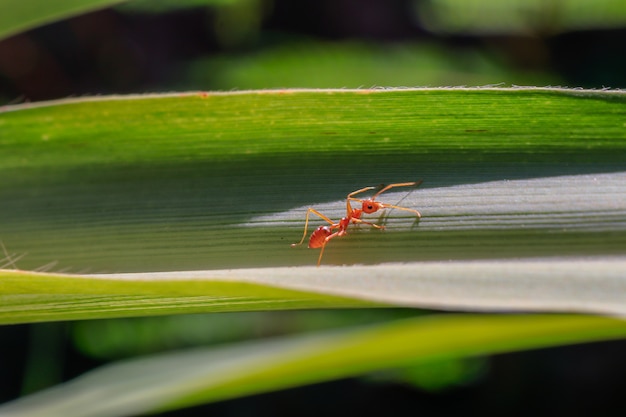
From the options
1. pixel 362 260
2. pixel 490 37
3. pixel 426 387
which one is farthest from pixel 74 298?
pixel 490 37

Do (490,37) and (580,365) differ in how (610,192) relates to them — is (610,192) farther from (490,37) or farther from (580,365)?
(490,37)

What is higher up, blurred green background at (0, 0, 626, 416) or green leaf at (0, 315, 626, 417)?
blurred green background at (0, 0, 626, 416)

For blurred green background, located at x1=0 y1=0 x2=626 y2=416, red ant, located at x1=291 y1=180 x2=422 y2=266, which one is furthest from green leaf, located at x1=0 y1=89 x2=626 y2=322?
blurred green background, located at x1=0 y1=0 x2=626 y2=416

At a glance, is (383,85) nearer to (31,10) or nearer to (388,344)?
(31,10)

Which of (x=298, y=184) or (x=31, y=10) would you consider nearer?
(x=298, y=184)

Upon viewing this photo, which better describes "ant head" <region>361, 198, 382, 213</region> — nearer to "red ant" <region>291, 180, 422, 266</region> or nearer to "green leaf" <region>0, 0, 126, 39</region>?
"red ant" <region>291, 180, 422, 266</region>

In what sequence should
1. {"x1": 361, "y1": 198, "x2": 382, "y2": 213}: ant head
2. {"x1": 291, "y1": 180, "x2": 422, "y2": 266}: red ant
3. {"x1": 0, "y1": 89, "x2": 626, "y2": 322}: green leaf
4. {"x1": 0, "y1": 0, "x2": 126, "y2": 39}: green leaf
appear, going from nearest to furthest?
{"x1": 0, "y1": 89, "x2": 626, "y2": 322}: green leaf → {"x1": 291, "y1": 180, "x2": 422, "y2": 266}: red ant → {"x1": 361, "y1": 198, "x2": 382, "y2": 213}: ant head → {"x1": 0, "y1": 0, "x2": 126, "y2": 39}: green leaf

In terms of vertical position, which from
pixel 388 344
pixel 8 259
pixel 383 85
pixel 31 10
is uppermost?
pixel 383 85

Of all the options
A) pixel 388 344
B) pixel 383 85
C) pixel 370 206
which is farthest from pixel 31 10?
pixel 383 85
